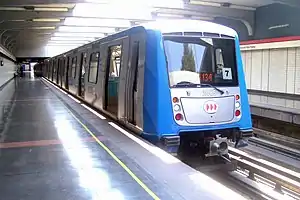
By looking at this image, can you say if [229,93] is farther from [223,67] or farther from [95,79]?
[95,79]

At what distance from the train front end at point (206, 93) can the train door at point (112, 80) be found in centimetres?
248

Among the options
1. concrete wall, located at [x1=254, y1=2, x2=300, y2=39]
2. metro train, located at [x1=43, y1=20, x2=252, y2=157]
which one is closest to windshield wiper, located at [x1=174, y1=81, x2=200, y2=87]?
metro train, located at [x1=43, y1=20, x2=252, y2=157]

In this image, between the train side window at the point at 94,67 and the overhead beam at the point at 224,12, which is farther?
the overhead beam at the point at 224,12

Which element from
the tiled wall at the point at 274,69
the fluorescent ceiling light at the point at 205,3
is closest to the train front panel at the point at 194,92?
the tiled wall at the point at 274,69

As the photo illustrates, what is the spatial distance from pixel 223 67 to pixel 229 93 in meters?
0.53

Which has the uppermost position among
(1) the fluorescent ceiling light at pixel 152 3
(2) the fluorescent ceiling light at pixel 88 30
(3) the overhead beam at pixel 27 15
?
(2) the fluorescent ceiling light at pixel 88 30

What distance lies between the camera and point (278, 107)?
12.0 metres

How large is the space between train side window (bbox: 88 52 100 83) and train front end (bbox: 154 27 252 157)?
4.54 meters

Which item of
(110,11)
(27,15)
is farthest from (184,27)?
(27,15)

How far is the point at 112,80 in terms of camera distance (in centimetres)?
951

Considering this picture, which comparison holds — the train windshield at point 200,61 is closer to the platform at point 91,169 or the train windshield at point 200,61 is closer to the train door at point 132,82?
the train door at point 132,82

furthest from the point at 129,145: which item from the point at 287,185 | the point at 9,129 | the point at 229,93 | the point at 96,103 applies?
the point at 96,103

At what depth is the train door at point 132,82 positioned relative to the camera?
700 centimetres

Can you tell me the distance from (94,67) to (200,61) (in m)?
5.26
